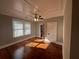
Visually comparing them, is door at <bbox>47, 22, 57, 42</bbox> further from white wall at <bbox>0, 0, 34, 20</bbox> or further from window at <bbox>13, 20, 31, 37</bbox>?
window at <bbox>13, 20, 31, 37</bbox>

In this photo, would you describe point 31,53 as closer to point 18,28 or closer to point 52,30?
point 52,30

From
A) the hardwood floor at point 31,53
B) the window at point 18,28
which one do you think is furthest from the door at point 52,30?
the window at point 18,28

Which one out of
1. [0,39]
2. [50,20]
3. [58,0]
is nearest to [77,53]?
[58,0]

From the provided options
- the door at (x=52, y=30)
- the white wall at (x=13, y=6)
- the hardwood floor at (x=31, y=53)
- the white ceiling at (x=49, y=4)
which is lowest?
the hardwood floor at (x=31, y=53)

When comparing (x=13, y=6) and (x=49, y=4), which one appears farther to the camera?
(x=13, y=6)

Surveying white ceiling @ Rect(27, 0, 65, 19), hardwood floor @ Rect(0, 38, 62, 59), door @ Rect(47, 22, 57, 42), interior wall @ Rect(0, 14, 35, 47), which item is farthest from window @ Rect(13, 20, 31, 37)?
white ceiling @ Rect(27, 0, 65, 19)

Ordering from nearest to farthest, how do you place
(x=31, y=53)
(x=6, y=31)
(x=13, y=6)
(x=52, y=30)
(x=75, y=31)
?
1. (x=75, y=31)
2. (x=13, y=6)
3. (x=31, y=53)
4. (x=6, y=31)
5. (x=52, y=30)

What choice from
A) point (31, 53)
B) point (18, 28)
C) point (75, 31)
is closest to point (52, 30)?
point (31, 53)

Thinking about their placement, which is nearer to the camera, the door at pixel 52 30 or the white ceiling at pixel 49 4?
the white ceiling at pixel 49 4

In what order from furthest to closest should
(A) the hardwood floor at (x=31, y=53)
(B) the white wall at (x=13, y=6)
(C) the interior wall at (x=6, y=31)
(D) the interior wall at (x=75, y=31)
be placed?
1. (C) the interior wall at (x=6, y=31)
2. (A) the hardwood floor at (x=31, y=53)
3. (B) the white wall at (x=13, y=6)
4. (D) the interior wall at (x=75, y=31)

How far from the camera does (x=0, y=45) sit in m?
4.76

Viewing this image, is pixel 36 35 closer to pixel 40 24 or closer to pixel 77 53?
pixel 40 24

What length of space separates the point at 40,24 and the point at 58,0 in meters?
7.81

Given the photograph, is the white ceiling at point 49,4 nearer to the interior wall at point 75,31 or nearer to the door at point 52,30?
the door at point 52,30
